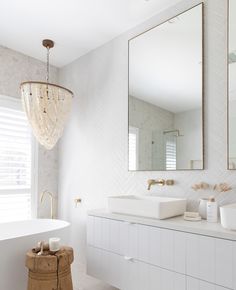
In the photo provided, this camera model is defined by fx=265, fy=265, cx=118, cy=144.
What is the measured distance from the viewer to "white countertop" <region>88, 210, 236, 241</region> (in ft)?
5.07

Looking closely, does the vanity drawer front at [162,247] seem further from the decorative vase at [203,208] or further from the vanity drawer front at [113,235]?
the decorative vase at [203,208]

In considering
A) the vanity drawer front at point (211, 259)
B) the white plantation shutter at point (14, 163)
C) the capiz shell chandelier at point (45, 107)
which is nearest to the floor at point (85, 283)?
the white plantation shutter at point (14, 163)

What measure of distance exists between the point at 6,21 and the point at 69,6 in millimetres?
705

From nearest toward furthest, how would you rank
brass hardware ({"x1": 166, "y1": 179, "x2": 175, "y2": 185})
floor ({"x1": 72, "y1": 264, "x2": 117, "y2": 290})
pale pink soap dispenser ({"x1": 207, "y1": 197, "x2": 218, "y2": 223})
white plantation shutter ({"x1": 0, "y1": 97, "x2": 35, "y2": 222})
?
pale pink soap dispenser ({"x1": 207, "y1": 197, "x2": 218, "y2": 223})
brass hardware ({"x1": 166, "y1": 179, "x2": 175, "y2": 185})
floor ({"x1": 72, "y1": 264, "x2": 117, "y2": 290})
white plantation shutter ({"x1": 0, "y1": 97, "x2": 35, "y2": 222})

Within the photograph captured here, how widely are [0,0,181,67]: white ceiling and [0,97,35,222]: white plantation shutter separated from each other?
2.48 feet

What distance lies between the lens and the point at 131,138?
2.63 metres

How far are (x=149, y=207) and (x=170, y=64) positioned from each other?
1283 mm

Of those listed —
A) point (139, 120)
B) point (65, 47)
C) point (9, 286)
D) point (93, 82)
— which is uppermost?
point (65, 47)

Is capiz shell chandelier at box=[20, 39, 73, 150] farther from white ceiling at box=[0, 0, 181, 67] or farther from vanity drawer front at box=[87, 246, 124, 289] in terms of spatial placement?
vanity drawer front at box=[87, 246, 124, 289]

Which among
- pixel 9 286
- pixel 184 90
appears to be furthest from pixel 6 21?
pixel 9 286

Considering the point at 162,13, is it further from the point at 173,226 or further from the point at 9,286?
the point at 9,286

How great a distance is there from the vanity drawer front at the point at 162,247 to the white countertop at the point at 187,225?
0.12 feet

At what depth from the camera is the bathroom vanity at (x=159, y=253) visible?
1548 millimetres

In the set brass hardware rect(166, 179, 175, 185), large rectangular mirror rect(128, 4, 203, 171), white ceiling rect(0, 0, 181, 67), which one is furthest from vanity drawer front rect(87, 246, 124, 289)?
white ceiling rect(0, 0, 181, 67)
